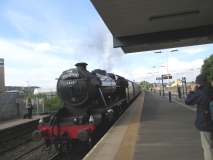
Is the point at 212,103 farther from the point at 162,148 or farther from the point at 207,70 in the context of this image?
the point at 207,70

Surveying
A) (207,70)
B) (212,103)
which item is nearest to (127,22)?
(212,103)

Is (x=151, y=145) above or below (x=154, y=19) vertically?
below

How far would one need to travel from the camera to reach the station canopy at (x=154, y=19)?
8.97 meters

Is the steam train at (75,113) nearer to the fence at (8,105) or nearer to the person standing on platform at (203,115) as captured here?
the person standing on platform at (203,115)

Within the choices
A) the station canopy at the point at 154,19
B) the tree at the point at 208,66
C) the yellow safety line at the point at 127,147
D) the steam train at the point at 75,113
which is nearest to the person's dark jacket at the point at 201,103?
the yellow safety line at the point at 127,147

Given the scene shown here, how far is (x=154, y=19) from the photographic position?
34.9 ft

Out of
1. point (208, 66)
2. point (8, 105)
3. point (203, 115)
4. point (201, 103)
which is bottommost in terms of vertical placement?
point (8, 105)

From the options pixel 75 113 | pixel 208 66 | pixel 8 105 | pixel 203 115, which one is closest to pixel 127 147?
pixel 203 115

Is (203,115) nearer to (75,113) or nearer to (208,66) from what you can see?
(75,113)

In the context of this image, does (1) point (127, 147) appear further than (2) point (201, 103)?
Yes

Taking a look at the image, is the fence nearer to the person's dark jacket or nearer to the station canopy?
the station canopy

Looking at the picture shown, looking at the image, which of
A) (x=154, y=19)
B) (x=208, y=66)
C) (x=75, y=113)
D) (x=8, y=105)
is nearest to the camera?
(x=75, y=113)

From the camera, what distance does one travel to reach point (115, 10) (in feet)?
30.3

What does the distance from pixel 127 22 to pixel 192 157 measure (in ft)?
24.7
